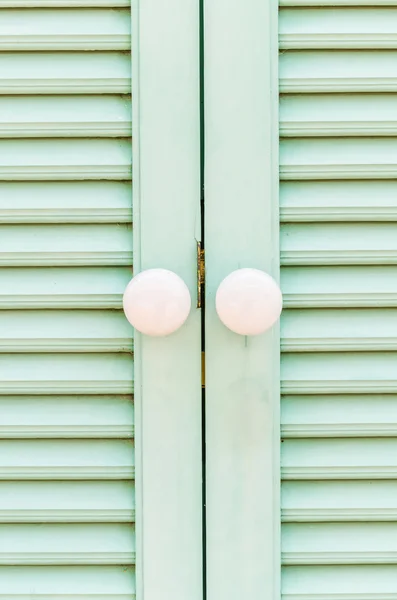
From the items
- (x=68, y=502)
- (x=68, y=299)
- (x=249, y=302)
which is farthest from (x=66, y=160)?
(x=68, y=502)

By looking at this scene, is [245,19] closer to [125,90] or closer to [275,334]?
[125,90]

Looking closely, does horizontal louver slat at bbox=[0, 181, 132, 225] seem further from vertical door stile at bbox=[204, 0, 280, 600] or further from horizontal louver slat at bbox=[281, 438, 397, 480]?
horizontal louver slat at bbox=[281, 438, 397, 480]

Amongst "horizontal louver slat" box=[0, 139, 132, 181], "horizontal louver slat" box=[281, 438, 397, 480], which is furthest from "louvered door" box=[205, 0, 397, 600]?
"horizontal louver slat" box=[0, 139, 132, 181]

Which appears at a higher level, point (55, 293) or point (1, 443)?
point (55, 293)

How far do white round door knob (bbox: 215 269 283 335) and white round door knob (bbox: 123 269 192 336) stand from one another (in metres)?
0.04

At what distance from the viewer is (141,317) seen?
570mm

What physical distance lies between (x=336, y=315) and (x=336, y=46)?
285 millimetres

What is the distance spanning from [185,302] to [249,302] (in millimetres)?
62

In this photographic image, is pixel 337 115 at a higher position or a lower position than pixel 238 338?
higher

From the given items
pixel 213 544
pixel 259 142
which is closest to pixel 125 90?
pixel 259 142

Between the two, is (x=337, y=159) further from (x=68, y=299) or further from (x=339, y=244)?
(x=68, y=299)

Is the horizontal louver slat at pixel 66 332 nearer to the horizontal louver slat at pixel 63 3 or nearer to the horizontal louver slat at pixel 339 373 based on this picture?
the horizontal louver slat at pixel 339 373

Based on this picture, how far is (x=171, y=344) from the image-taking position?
0.62m

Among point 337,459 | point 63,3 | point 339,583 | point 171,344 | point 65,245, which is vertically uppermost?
point 63,3
